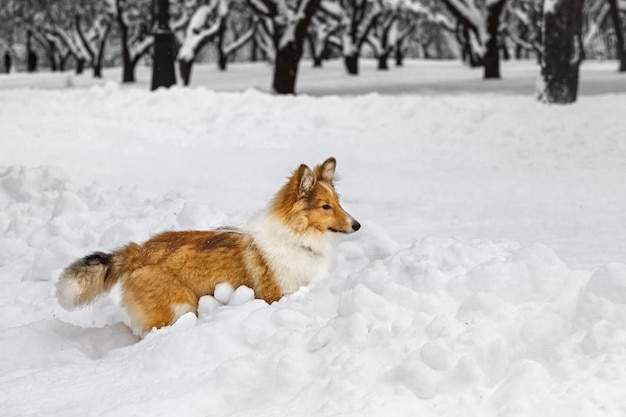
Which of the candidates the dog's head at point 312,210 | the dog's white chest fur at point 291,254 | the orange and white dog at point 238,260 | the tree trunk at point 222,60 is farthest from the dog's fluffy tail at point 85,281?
the tree trunk at point 222,60

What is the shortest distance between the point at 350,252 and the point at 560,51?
33.0 feet

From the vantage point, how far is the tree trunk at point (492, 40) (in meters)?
22.9

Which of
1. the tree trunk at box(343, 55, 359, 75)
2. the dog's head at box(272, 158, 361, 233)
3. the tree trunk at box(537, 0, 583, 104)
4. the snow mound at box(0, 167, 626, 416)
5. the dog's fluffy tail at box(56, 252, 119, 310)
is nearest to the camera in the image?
the snow mound at box(0, 167, 626, 416)

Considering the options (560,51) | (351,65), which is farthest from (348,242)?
(351,65)

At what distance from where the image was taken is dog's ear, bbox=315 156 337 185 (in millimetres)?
6121

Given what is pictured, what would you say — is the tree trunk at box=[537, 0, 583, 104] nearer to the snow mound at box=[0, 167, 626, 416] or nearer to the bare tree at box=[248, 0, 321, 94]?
the bare tree at box=[248, 0, 321, 94]

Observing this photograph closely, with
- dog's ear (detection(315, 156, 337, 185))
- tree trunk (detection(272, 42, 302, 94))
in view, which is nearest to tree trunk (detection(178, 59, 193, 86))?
tree trunk (detection(272, 42, 302, 94))

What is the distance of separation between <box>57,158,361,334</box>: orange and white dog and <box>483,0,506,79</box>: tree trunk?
18.1 m

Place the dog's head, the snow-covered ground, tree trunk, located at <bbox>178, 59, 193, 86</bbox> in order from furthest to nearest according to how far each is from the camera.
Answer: tree trunk, located at <bbox>178, 59, 193, 86</bbox> → the dog's head → the snow-covered ground

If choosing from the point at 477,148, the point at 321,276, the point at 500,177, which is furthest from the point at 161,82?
the point at 321,276

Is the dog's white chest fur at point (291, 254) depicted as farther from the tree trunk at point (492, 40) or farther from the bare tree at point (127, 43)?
the bare tree at point (127, 43)

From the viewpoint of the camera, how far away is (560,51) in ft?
51.0

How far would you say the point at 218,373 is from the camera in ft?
14.7

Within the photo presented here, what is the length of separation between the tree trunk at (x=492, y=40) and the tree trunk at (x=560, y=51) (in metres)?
7.35
